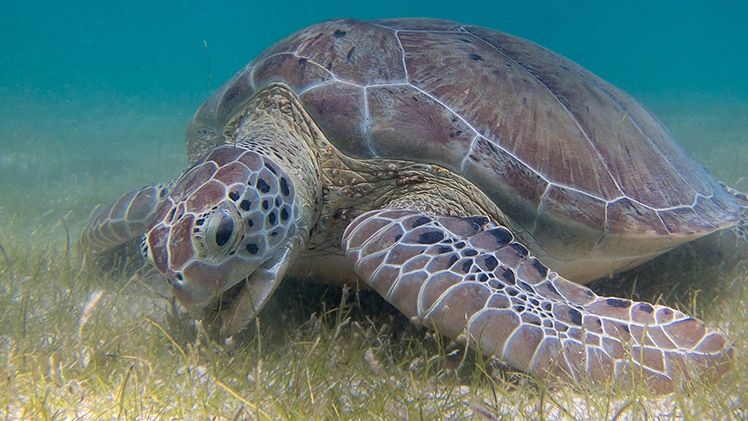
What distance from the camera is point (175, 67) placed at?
232 ft

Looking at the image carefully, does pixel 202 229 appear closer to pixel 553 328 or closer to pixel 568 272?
pixel 553 328

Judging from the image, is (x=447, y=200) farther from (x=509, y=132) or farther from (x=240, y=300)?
(x=240, y=300)

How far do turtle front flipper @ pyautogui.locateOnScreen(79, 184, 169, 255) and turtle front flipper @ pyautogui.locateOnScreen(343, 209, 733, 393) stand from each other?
1759 mm

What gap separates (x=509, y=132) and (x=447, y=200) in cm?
54

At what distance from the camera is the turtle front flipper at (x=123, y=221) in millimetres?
3295

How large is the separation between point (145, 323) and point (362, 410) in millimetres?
1318

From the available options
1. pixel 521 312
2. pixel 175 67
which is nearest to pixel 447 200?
pixel 521 312

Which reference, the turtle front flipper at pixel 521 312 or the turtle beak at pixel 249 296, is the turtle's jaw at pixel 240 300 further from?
the turtle front flipper at pixel 521 312

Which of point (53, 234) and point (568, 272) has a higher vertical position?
point (568, 272)

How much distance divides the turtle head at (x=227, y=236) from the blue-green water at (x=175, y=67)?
930 mm

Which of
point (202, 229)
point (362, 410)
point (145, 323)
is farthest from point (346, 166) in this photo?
point (362, 410)

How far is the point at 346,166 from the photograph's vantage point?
110 inches

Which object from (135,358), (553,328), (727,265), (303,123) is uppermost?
(303,123)

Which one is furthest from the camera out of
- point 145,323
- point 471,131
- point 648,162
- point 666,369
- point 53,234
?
point 53,234
